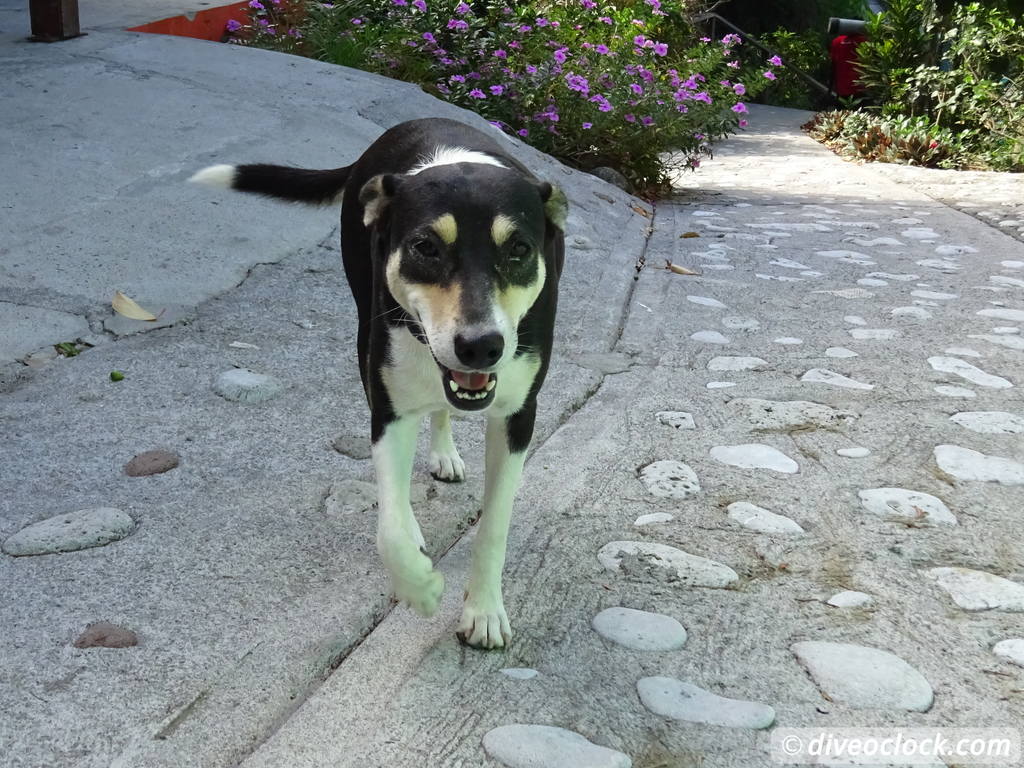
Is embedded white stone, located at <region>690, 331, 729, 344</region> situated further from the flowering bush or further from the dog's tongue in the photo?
the flowering bush

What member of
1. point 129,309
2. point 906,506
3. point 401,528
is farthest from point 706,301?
point 401,528

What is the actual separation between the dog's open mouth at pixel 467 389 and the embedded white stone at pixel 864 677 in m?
0.93

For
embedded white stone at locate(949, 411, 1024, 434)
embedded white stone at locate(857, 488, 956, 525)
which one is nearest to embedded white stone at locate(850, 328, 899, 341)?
embedded white stone at locate(949, 411, 1024, 434)

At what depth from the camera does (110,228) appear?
4.79 meters

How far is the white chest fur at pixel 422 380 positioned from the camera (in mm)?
2545

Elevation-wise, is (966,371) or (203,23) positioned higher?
(203,23)

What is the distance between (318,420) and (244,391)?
321 mm

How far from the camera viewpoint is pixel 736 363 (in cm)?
449

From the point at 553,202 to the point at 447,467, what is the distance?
106 cm

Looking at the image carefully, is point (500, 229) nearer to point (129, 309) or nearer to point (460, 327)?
point (460, 327)

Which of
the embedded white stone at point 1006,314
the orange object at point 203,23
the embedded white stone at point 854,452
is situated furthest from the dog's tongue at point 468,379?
the orange object at point 203,23

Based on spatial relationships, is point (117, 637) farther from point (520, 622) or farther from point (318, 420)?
point (318, 420)

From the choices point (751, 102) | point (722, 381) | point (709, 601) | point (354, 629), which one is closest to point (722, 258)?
point (722, 381)

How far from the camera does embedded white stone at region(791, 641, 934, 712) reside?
2244 mm
